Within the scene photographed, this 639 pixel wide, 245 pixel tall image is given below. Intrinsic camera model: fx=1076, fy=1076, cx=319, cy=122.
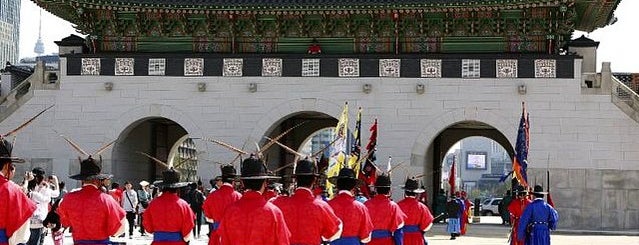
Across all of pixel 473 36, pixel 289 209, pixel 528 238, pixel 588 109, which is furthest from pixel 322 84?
pixel 289 209

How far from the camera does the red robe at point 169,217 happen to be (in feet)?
41.5

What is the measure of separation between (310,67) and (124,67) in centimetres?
569

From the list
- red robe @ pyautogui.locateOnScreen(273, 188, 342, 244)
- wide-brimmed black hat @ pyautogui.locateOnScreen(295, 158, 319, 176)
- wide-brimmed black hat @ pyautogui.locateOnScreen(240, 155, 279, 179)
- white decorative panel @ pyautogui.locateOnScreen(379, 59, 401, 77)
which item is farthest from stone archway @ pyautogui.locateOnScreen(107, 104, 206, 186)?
wide-brimmed black hat @ pyautogui.locateOnScreen(240, 155, 279, 179)

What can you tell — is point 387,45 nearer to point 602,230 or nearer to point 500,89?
point 500,89

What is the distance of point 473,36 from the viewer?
31.8m

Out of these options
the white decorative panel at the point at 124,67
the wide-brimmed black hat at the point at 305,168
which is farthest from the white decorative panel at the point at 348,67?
the wide-brimmed black hat at the point at 305,168

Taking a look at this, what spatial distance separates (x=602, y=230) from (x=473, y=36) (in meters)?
6.71

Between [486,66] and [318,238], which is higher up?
[486,66]

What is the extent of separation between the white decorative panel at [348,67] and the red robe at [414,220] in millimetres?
15972

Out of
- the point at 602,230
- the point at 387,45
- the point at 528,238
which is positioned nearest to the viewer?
the point at 528,238

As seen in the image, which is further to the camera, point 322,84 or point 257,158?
point 322,84

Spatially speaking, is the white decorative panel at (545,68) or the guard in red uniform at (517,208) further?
the white decorative panel at (545,68)

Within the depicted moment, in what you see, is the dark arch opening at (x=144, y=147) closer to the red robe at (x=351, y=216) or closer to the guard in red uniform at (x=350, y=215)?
the guard in red uniform at (x=350, y=215)

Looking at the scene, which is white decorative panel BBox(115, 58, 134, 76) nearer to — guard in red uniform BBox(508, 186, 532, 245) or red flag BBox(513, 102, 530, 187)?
red flag BBox(513, 102, 530, 187)
